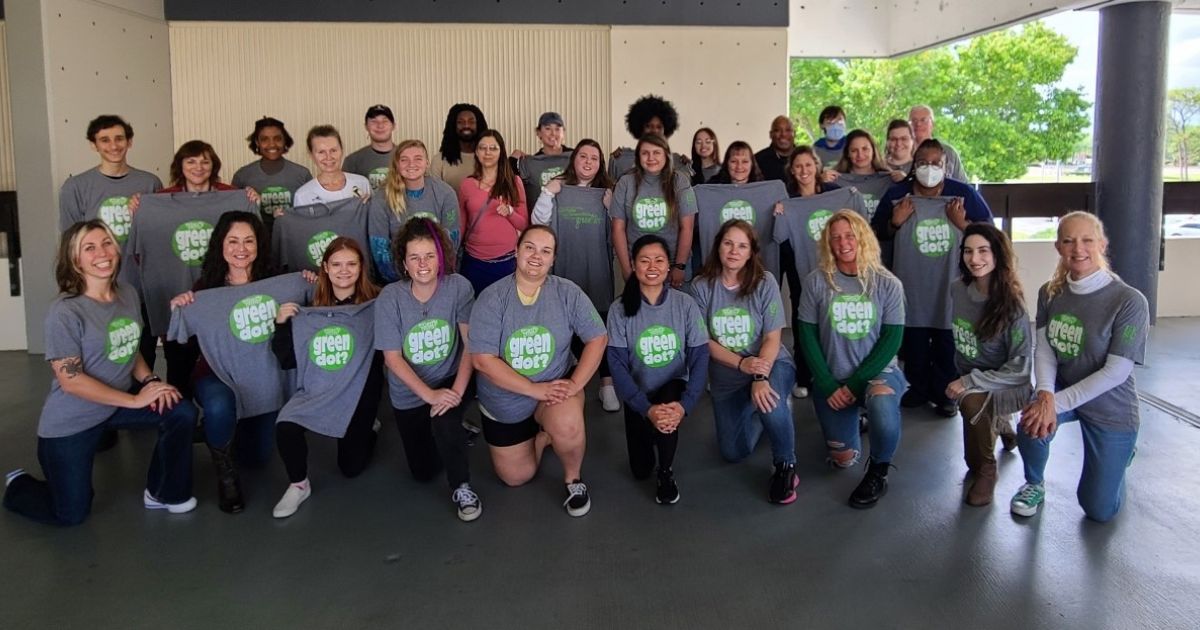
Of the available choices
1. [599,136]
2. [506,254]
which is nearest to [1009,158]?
[599,136]

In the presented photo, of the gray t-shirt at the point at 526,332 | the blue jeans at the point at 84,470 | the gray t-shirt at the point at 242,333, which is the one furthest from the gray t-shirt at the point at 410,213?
the blue jeans at the point at 84,470

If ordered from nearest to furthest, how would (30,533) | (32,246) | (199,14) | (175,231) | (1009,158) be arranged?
(30,533) → (175,231) → (32,246) → (199,14) → (1009,158)

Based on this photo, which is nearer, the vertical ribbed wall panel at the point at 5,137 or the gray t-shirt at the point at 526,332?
the gray t-shirt at the point at 526,332

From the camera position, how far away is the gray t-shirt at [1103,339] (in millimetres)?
2873

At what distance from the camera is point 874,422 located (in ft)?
10.6

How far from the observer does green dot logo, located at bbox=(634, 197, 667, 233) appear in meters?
4.27

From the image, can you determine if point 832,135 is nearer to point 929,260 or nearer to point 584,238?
point 929,260

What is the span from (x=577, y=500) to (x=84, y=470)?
71.6 inches

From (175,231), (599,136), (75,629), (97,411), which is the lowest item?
(75,629)

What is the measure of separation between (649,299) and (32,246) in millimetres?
4861

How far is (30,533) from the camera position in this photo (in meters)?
3.00

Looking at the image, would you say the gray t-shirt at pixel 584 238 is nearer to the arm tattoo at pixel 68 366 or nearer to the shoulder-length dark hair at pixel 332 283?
the shoulder-length dark hair at pixel 332 283

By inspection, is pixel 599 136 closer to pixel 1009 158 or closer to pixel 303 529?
pixel 303 529

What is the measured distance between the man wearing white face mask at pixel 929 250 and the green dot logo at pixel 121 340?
11.7ft
